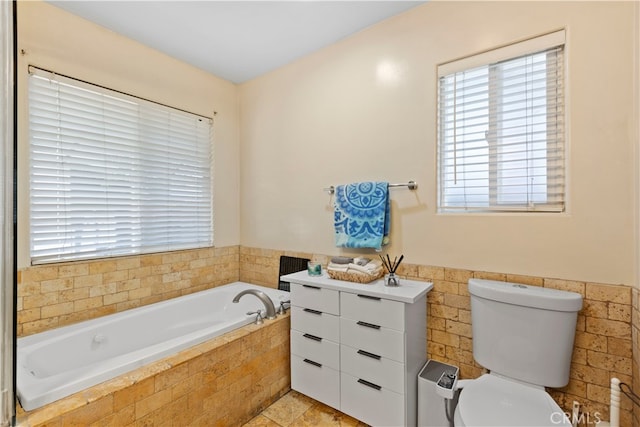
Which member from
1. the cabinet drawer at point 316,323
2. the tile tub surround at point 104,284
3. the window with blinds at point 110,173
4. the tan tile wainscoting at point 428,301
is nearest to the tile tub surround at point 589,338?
the tan tile wainscoting at point 428,301

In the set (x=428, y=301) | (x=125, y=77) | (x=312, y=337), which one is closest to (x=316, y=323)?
(x=312, y=337)

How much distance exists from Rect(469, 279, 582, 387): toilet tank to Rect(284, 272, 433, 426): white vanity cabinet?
0.34 meters

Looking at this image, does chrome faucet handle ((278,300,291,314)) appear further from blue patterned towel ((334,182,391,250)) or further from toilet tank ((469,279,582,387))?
toilet tank ((469,279,582,387))

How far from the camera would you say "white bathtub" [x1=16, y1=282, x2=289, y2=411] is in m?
1.33

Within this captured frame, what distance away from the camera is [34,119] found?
187 centimetres

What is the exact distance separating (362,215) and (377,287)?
54 centimetres

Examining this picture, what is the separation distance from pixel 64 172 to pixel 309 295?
183 centimetres

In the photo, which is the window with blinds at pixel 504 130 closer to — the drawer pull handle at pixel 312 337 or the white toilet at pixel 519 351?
the white toilet at pixel 519 351

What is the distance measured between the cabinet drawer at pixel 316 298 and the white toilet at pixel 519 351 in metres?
0.79

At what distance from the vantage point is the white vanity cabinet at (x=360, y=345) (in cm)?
162

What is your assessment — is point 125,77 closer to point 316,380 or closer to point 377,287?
point 377,287

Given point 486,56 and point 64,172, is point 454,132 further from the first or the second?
point 64,172

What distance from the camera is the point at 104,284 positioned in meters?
2.14

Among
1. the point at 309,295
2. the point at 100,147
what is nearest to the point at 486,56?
the point at 309,295
